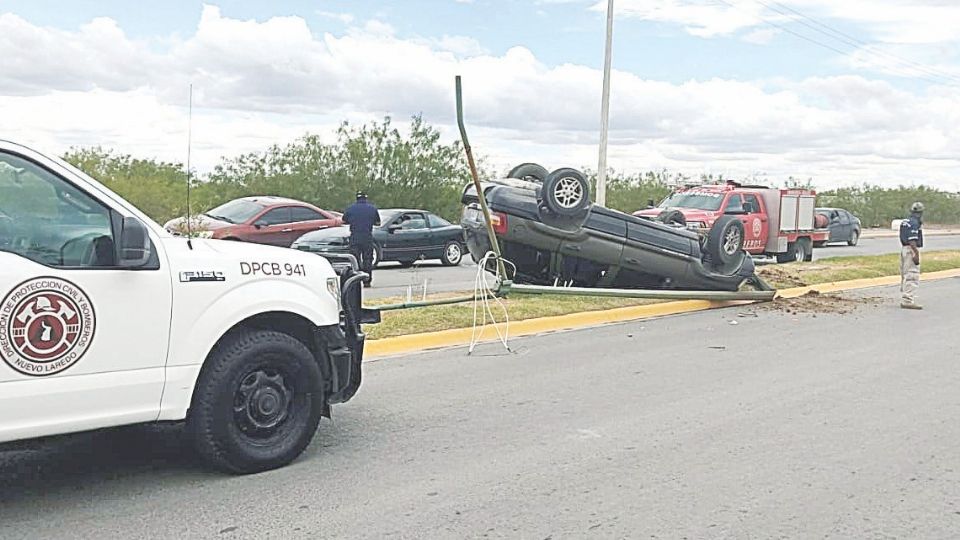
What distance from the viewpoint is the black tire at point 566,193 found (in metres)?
12.7

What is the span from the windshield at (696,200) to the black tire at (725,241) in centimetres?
851

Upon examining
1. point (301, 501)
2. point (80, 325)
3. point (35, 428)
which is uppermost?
point (80, 325)

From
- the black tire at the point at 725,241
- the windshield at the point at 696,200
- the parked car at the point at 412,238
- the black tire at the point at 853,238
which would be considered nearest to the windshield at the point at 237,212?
the parked car at the point at 412,238

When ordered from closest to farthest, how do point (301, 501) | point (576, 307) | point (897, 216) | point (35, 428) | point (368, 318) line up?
point (35, 428), point (301, 501), point (368, 318), point (576, 307), point (897, 216)

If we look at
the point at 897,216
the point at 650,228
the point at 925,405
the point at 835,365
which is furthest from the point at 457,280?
the point at 897,216

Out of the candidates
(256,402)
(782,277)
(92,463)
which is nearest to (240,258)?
(256,402)

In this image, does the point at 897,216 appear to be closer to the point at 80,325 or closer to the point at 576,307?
the point at 576,307

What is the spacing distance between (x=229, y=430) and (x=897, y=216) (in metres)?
58.4

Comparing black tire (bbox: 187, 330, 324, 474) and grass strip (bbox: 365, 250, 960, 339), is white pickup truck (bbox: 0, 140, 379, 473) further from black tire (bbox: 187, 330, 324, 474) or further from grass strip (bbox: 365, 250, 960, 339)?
grass strip (bbox: 365, 250, 960, 339)

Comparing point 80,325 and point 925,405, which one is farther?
point 925,405

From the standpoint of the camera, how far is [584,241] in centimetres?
1311

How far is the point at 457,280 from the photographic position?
1858 centimetres

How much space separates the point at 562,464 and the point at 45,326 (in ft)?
9.96

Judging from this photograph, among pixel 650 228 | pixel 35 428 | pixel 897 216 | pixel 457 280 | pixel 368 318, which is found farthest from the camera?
pixel 897 216
